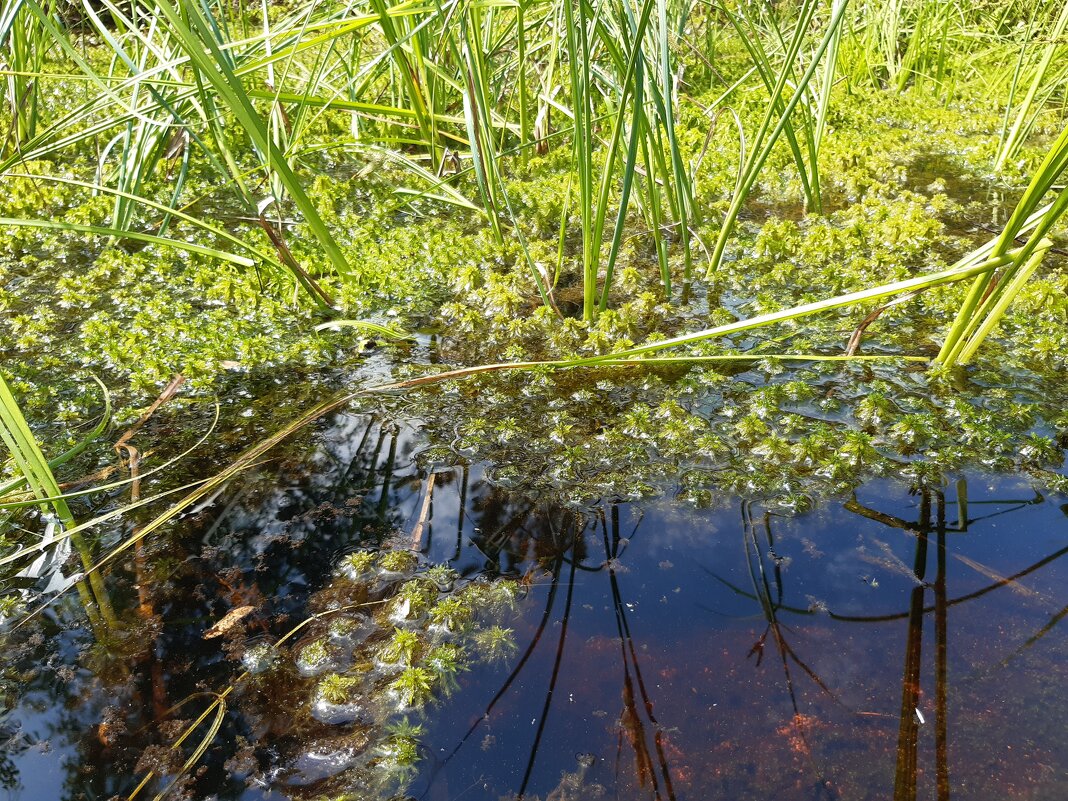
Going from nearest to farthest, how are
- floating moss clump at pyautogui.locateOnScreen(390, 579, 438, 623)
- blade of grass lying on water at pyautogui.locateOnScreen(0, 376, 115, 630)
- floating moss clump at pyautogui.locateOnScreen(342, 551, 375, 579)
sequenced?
blade of grass lying on water at pyautogui.locateOnScreen(0, 376, 115, 630) → floating moss clump at pyautogui.locateOnScreen(390, 579, 438, 623) → floating moss clump at pyautogui.locateOnScreen(342, 551, 375, 579)

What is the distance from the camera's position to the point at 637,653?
64.1 inches

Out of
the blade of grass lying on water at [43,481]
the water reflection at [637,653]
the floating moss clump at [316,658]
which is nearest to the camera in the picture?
the water reflection at [637,653]

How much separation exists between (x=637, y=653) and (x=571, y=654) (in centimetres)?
14

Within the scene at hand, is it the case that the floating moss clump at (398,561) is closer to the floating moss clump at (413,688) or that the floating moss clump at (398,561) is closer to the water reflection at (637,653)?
the water reflection at (637,653)

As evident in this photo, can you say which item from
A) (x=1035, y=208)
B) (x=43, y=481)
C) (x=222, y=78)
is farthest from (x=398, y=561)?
(x=1035, y=208)

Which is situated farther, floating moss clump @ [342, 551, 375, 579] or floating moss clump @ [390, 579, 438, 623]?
floating moss clump @ [342, 551, 375, 579]

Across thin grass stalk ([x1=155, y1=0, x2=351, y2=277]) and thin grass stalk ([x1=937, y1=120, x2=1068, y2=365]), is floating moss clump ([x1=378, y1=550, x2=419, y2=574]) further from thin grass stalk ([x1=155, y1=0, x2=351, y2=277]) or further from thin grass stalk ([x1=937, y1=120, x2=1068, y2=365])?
thin grass stalk ([x1=937, y1=120, x2=1068, y2=365])

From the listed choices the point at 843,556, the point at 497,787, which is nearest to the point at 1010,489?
the point at 843,556

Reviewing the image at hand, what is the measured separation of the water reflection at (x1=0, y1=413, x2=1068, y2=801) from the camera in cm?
141

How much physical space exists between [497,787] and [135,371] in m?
1.94

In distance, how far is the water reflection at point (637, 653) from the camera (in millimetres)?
1414

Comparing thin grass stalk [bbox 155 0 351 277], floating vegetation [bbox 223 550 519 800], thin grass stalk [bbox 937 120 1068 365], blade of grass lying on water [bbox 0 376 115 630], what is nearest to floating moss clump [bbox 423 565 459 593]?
floating vegetation [bbox 223 550 519 800]

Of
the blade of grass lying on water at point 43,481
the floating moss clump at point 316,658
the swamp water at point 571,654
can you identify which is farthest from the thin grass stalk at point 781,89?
the blade of grass lying on water at point 43,481

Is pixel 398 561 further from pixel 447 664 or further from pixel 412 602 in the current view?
pixel 447 664
